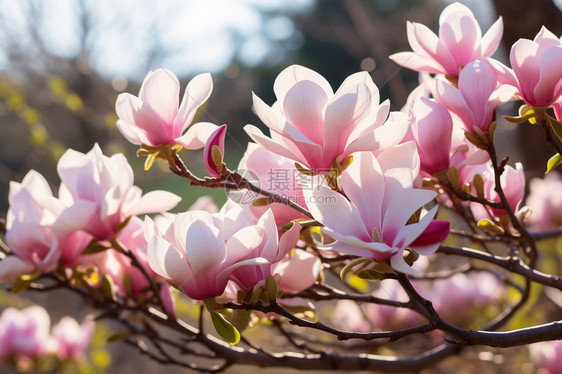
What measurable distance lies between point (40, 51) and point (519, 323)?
3365mm

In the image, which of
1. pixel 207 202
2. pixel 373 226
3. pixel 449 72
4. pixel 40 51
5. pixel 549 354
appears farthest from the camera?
pixel 40 51

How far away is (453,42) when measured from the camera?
0.57m

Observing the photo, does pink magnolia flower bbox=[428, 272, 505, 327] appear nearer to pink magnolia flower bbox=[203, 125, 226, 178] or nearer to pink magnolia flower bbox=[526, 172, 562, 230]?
pink magnolia flower bbox=[526, 172, 562, 230]

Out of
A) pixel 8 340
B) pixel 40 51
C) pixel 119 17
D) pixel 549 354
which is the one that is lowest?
pixel 8 340

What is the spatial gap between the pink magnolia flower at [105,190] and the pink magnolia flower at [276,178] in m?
0.11

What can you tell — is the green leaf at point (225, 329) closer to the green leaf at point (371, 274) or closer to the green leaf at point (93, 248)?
the green leaf at point (371, 274)

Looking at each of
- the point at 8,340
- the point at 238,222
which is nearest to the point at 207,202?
the point at 238,222

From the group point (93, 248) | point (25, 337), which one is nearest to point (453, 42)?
point (93, 248)

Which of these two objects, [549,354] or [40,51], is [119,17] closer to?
[40,51]

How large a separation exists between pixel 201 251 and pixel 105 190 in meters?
0.24

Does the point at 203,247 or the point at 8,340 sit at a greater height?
the point at 203,247

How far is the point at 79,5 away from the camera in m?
3.54

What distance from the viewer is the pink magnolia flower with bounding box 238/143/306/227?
507mm

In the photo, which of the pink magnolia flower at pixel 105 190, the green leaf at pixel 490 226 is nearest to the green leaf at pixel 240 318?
the pink magnolia flower at pixel 105 190
